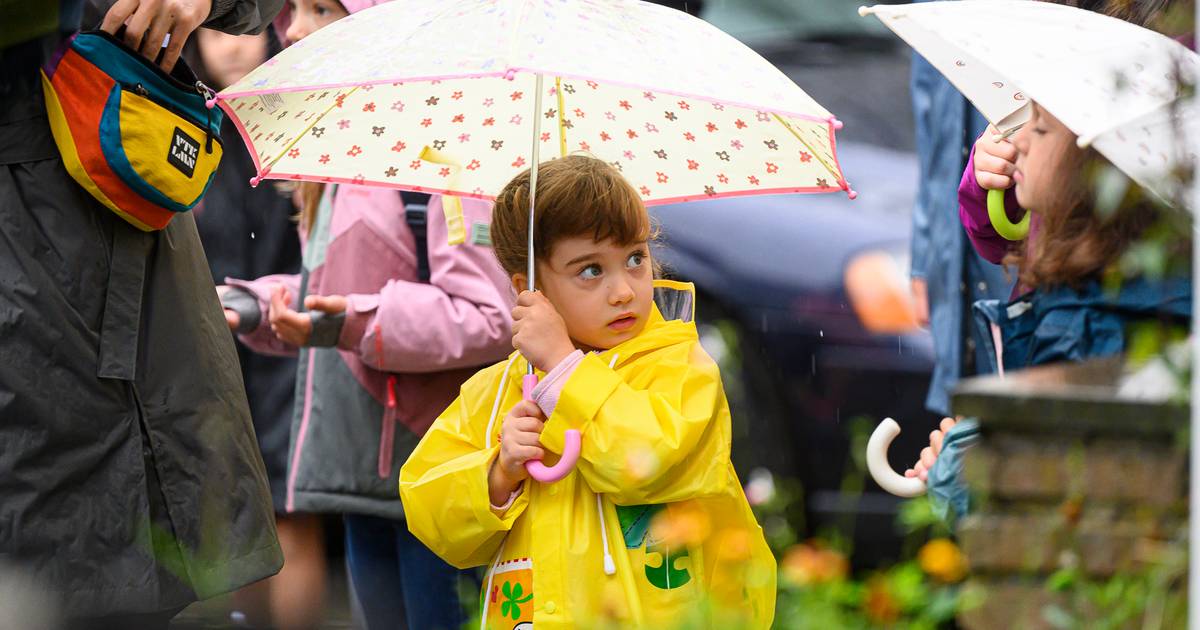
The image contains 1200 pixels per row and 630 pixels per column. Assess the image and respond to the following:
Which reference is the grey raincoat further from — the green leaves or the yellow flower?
the yellow flower

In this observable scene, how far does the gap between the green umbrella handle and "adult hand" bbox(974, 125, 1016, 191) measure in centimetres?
4

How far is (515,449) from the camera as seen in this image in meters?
3.15

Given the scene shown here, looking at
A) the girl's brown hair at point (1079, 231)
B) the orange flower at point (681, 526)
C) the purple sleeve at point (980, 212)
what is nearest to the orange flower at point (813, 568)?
the orange flower at point (681, 526)

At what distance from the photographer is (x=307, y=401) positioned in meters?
4.32

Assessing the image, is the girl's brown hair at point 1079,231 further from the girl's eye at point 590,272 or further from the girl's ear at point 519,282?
the girl's ear at point 519,282

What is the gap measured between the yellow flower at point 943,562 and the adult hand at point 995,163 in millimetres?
986

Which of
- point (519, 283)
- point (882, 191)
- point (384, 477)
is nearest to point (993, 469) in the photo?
point (519, 283)

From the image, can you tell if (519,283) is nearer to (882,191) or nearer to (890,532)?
(890,532)

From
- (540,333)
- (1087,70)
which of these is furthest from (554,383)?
(1087,70)

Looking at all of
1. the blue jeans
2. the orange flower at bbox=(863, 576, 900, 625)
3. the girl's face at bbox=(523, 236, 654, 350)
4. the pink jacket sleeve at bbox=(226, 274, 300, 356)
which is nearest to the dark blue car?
the pink jacket sleeve at bbox=(226, 274, 300, 356)

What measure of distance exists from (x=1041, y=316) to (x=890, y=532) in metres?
3.11

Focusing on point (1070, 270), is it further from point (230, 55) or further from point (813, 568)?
point (230, 55)

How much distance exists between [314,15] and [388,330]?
3.05ft

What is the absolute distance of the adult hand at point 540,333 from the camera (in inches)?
126
